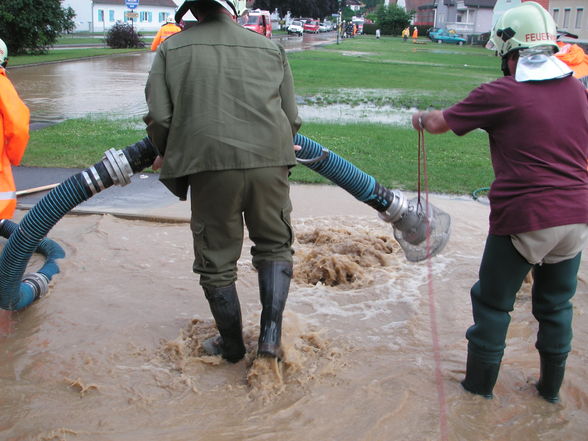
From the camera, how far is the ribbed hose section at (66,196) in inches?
146

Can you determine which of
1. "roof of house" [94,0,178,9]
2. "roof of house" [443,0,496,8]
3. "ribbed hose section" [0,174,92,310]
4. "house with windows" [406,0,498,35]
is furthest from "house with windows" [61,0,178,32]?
"ribbed hose section" [0,174,92,310]

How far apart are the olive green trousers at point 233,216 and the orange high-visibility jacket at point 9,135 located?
1559mm

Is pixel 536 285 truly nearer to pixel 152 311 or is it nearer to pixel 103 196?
pixel 152 311

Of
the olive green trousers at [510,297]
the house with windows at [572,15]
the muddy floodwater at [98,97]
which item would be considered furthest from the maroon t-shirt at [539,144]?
the house with windows at [572,15]

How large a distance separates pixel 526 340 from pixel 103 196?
474 cm

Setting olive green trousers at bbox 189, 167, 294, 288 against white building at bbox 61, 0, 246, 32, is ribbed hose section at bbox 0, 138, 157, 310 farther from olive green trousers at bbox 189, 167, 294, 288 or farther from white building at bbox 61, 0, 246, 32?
white building at bbox 61, 0, 246, 32

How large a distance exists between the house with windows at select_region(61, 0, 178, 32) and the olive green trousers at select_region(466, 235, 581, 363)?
198 feet

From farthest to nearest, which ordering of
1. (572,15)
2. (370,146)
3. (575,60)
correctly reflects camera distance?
(572,15) < (370,146) < (575,60)

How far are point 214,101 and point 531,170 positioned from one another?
4.92ft

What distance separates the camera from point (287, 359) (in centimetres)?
366

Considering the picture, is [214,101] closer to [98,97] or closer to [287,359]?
[287,359]

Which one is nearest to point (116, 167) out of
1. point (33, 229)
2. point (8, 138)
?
point (33, 229)

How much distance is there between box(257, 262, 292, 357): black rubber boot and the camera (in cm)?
346

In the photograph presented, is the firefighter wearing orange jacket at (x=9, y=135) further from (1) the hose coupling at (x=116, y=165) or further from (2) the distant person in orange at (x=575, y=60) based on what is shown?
(2) the distant person in orange at (x=575, y=60)
